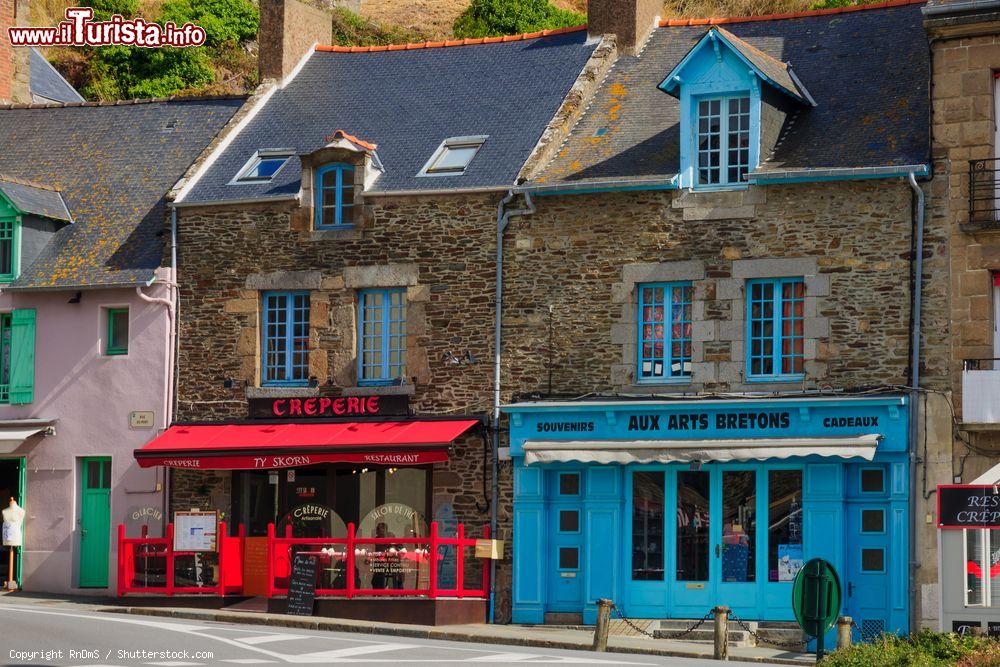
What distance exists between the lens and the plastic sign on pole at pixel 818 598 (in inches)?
671

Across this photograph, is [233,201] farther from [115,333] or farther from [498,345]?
[498,345]

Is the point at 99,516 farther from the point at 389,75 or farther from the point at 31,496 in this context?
the point at 389,75

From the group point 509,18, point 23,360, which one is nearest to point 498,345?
point 23,360

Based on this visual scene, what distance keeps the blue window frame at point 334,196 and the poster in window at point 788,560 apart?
7.90m

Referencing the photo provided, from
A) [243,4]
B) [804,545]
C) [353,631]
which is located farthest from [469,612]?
[243,4]

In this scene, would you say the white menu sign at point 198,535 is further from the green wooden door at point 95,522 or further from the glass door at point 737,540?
the glass door at point 737,540

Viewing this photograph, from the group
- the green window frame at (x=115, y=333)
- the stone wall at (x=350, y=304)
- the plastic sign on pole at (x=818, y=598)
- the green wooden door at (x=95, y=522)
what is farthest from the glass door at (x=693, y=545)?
the green window frame at (x=115, y=333)

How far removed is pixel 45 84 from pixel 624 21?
14326mm

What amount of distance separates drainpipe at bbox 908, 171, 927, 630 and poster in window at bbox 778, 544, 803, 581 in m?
1.48

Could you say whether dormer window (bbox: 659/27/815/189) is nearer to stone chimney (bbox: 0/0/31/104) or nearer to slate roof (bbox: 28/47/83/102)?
stone chimney (bbox: 0/0/31/104)

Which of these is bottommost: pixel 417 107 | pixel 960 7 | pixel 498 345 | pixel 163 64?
pixel 498 345

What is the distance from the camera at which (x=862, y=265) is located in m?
22.2

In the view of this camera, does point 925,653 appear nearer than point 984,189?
Yes

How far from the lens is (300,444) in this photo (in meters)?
24.2
